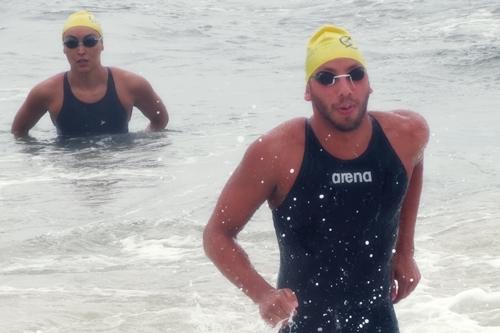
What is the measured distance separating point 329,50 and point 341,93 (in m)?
0.26

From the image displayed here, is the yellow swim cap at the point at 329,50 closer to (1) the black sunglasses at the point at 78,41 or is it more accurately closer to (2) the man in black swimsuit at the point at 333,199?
(2) the man in black swimsuit at the point at 333,199

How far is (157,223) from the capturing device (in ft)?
28.2

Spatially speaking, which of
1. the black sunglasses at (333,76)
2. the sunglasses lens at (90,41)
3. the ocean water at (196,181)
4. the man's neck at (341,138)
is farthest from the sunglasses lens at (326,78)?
the sunglasses lens at (90,41)

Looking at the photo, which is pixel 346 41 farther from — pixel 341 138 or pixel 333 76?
pixel 341 138

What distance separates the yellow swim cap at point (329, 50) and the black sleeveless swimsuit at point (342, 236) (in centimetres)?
25

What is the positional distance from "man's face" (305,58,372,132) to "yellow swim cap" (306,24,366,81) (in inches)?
1.2

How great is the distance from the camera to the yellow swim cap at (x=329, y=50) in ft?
14.6

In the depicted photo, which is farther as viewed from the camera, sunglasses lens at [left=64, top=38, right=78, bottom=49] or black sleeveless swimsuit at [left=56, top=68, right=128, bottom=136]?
black sleeveless swimsuit at [left=56, top=68, right=128, bottom=136]

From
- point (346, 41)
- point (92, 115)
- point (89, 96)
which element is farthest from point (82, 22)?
point (346, 41)

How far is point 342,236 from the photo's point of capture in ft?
14.5

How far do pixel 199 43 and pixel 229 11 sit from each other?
15.3 feet

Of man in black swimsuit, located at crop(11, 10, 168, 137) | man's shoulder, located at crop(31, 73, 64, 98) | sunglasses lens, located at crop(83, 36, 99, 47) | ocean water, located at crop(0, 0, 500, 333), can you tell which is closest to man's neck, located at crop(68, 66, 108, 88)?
man in black swimsuit, located at crop(11, 10, 168, 137)

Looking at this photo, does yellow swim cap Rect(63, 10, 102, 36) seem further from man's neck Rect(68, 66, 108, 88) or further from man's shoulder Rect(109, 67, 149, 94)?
man's shoulder Rect(109, 67, 149, 94)

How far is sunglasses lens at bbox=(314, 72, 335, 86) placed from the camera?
4387 mm
